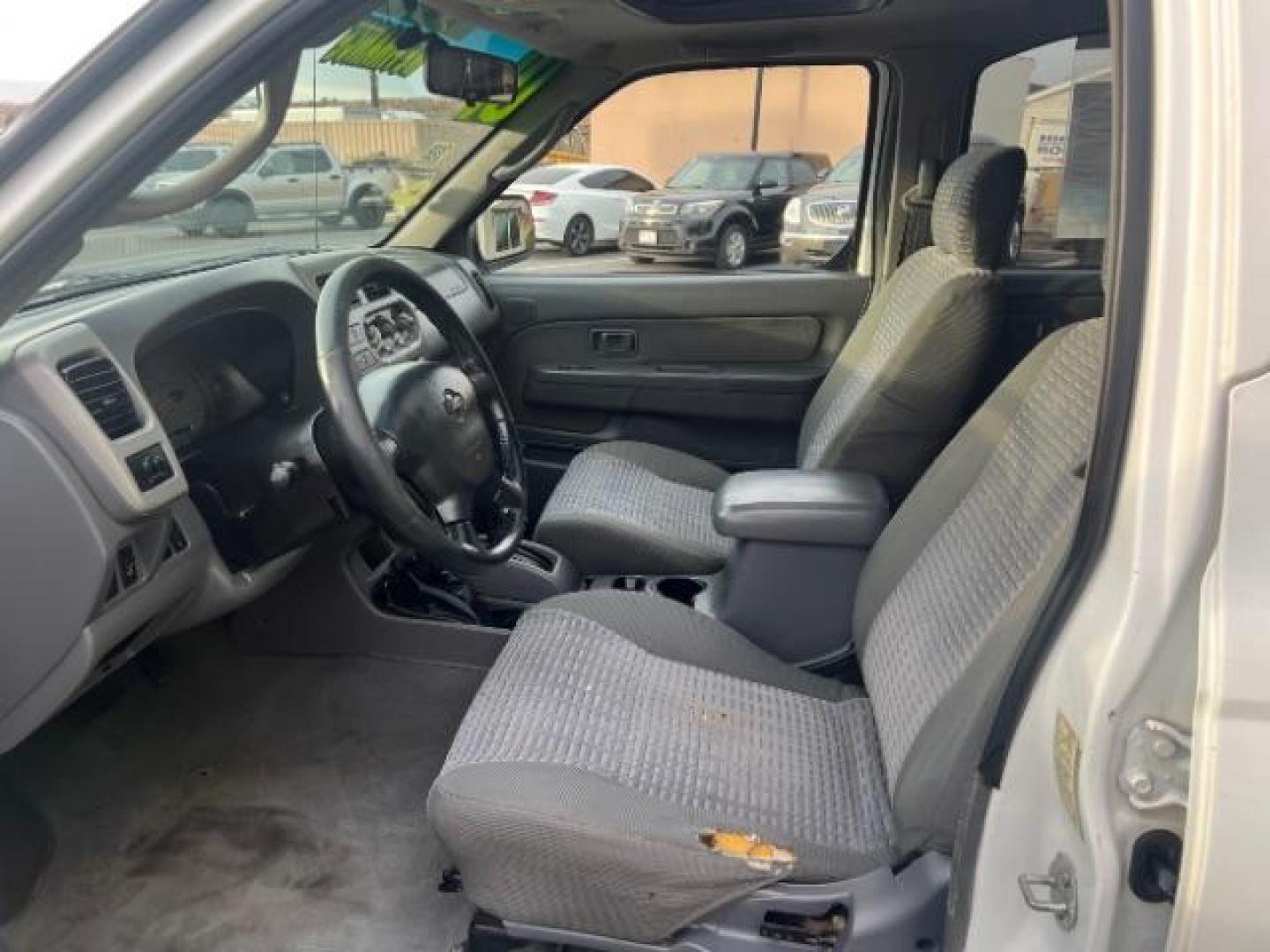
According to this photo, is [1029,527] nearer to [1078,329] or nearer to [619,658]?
[1078,329]

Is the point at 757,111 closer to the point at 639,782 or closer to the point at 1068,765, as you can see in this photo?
the point at 639,782

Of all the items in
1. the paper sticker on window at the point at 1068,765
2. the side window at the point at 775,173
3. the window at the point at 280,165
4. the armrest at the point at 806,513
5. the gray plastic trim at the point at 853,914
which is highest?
the window at the point at 280,165

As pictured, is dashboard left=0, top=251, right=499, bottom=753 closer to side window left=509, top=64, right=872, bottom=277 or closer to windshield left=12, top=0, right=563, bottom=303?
windshield left=12, top=0, right=563, bottom=303

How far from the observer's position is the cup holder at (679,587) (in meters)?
2.26

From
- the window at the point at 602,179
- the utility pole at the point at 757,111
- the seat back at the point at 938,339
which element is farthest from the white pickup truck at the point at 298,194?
the window at the point at 602,179

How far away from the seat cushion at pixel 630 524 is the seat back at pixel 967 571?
0.56m

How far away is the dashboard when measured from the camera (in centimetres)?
136

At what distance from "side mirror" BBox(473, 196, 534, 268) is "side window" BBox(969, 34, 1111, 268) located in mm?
1372

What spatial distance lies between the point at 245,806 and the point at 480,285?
1627 mm

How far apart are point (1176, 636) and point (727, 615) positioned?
44.3 inches

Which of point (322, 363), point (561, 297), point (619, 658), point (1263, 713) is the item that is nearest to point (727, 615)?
point (619, 658)

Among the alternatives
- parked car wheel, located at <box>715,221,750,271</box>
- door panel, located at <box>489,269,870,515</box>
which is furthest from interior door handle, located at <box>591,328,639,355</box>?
parked car wheel, located at <box>715,221,750,271</box>

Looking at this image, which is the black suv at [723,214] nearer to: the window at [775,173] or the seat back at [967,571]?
the window at [775,173]

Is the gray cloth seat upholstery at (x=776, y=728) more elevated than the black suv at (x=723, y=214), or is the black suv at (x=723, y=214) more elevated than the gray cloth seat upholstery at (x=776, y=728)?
the black suv at (x=723, y=214)
